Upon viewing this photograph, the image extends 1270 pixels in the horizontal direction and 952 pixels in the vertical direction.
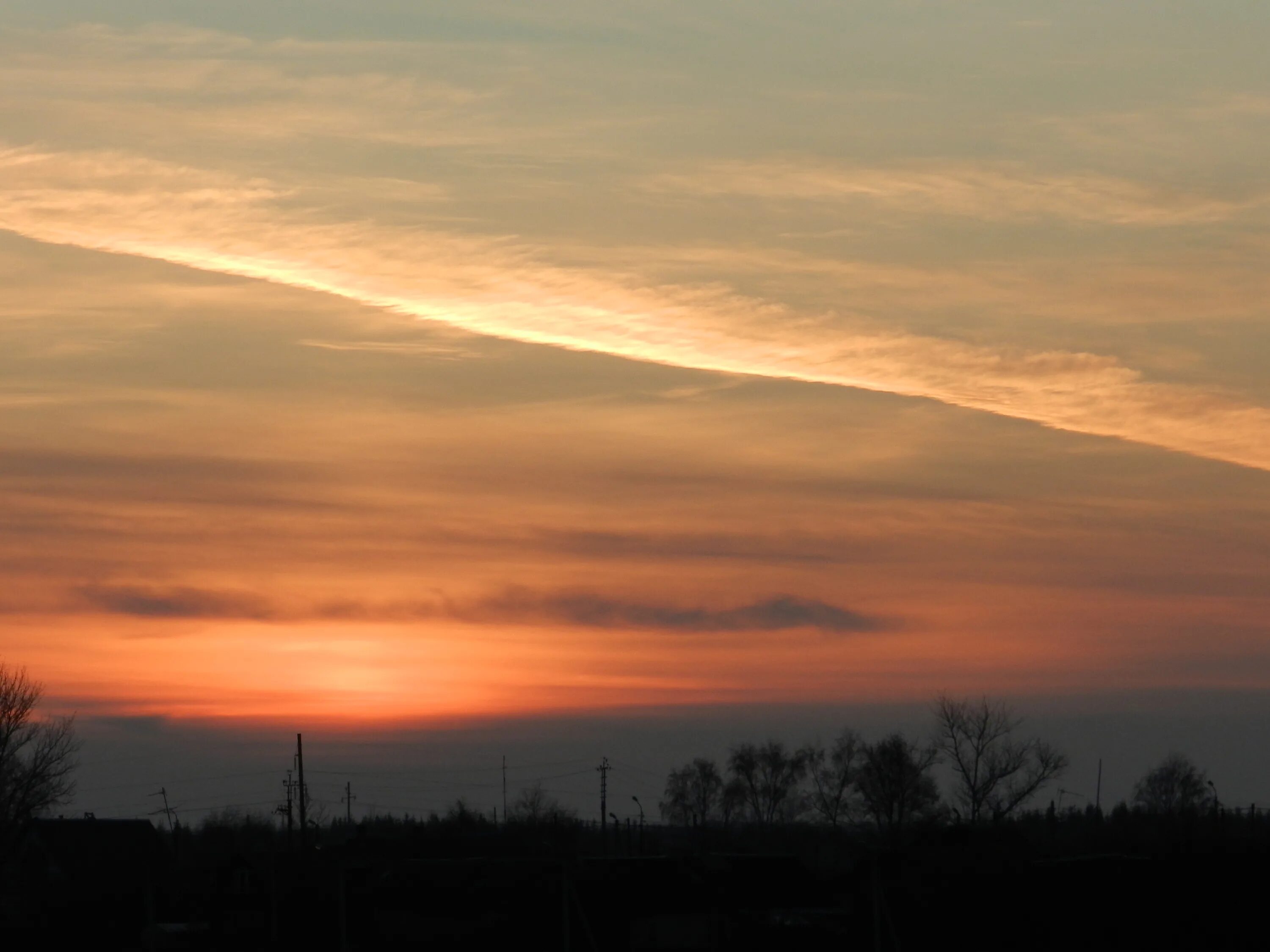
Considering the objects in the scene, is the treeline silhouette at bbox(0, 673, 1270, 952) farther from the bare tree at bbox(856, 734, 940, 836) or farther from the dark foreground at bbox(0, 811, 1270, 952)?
the bare tree at bbox(856, 734, 940, 836)

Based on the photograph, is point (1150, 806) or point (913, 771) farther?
point (913, 771)

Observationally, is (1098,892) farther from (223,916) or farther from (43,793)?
(43,793)

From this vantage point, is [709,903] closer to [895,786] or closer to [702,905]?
Answer: [702,905]

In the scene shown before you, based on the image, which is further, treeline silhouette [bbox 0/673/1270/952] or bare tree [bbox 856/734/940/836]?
bare tree [bbox 856/734/940/836]

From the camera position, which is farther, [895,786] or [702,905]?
[895,786]

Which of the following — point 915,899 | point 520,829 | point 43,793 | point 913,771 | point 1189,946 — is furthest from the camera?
point 913,771

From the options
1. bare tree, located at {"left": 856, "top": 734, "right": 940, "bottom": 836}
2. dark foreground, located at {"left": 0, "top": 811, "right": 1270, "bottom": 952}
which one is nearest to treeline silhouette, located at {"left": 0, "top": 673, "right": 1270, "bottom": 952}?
dark foreground, located at {"left": 0, "top": 811, "right": 1270, "bottom": 952}

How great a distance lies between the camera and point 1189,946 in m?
27.0

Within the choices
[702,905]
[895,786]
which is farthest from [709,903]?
[895,786]

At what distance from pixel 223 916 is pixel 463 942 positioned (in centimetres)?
657

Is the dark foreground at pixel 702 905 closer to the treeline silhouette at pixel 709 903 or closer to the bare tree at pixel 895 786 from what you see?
the treeline silhouette at pixel 709 903

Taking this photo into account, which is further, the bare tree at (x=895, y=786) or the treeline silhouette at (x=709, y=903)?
the bare tree at (x=895, y=786)

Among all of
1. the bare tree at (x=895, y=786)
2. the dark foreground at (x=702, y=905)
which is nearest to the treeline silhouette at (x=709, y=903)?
the dark foreground at (x=702, y=905)

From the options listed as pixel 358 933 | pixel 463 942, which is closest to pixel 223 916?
pixel 358 933
